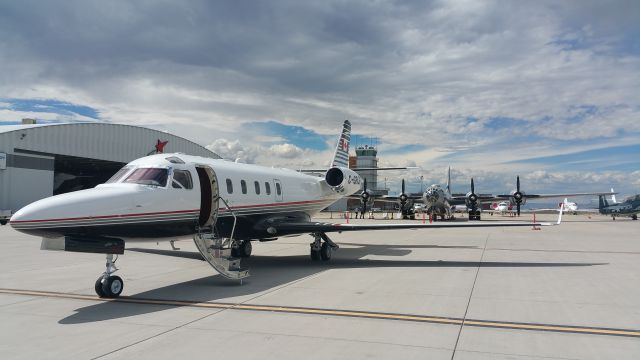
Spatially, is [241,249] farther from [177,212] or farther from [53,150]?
[53,150]

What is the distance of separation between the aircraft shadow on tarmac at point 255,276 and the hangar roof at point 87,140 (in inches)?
904

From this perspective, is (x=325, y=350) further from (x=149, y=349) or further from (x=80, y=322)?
(x=80, y=322)

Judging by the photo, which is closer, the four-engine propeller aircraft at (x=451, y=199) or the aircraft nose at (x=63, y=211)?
the aircraft nose at (x=63, y=211)

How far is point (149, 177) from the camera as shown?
10.2m

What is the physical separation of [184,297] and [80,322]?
231 centimetres

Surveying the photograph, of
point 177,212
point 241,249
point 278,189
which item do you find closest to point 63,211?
point 177,212

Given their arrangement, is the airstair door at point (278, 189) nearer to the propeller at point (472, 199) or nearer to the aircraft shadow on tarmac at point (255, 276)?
the aircraft shadow on tarmac at point (255, 276)

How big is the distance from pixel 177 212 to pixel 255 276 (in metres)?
2.79

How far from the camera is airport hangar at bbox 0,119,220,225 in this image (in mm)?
37625

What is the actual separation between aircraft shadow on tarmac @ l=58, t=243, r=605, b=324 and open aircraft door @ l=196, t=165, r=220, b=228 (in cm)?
148

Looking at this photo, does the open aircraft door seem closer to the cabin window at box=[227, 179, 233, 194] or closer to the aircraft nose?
A: the cabin window at box=[227, 179, 233, 194]

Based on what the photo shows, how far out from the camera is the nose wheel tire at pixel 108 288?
8.99m

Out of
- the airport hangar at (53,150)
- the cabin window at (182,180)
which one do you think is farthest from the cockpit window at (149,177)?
the airport hangar at (53,150)

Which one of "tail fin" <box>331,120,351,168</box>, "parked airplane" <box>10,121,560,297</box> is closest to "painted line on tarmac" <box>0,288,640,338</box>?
"parked airplane" <box>10,121,560,297</box>
